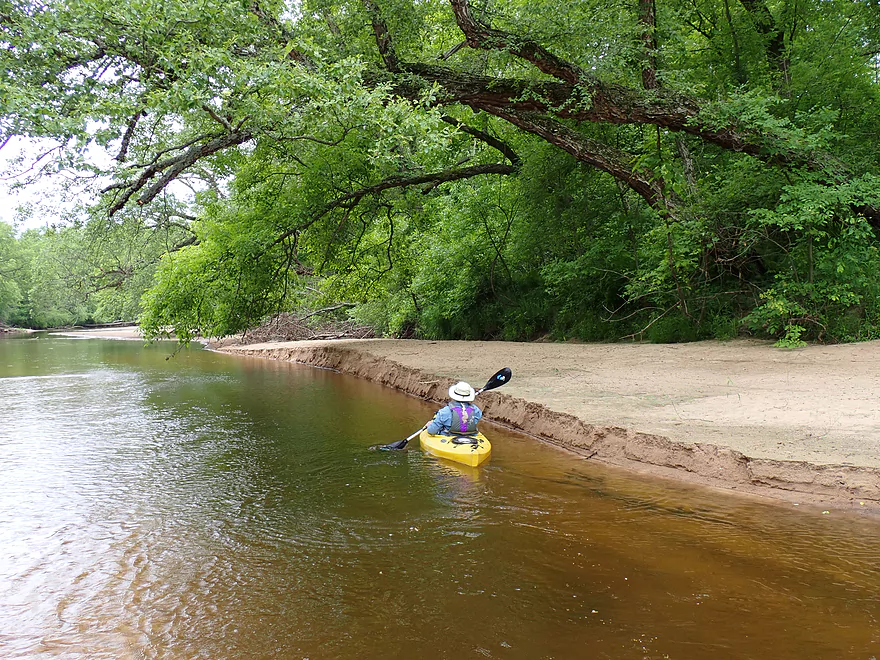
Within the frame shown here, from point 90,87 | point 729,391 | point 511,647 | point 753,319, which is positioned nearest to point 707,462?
point 729,391

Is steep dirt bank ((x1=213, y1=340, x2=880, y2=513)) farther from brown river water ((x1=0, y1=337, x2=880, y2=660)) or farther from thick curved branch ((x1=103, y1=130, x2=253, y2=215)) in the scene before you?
thick curved branch ((x1=103, y1=130, x2=253, y2=215))

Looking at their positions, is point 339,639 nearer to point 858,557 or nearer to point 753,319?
point 858,557

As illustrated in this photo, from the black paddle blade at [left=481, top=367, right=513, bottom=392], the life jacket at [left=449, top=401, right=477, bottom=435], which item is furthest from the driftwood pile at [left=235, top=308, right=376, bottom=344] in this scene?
the life jacket at [left=449, top=401, right=477, bottom=435]

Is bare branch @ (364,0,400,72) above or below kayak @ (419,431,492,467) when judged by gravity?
above

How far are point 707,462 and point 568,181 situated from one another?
10.9 m

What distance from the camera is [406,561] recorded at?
4375mm

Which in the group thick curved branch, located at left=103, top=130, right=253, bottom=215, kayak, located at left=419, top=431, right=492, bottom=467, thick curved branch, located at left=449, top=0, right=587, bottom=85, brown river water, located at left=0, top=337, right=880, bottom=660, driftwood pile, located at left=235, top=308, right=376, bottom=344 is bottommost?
brown river water, located at left=0, top=337, right=880, bottom=660

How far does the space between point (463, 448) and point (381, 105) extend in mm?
5285

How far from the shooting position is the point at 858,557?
4.16 metres

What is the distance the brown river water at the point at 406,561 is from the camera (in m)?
3.34

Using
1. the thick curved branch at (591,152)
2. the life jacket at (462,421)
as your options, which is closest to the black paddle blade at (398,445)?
the life jacket at (462,421)

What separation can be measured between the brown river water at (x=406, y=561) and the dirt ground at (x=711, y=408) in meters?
0.37

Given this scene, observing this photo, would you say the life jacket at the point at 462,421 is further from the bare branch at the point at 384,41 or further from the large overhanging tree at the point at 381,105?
the bare branch at the point at 384,41

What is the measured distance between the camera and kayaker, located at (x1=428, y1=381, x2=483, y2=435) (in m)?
7.54
